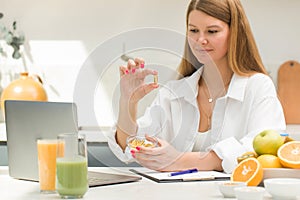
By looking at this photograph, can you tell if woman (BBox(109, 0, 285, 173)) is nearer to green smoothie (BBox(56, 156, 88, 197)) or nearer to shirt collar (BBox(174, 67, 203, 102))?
shirt collar (BBox(174, 67, 203, 102))

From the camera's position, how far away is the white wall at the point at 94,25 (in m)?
3.39

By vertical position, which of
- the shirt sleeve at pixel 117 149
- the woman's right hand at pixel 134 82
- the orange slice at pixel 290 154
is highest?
the woman's right hand at pixel 134 82

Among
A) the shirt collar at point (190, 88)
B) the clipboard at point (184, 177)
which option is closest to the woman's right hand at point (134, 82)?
the clipboard at point (184, 177)

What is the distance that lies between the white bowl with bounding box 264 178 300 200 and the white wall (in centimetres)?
215

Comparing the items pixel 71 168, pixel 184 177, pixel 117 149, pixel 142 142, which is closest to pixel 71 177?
pixel 71 168

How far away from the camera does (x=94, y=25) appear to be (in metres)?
3.49

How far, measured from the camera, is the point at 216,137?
2.17 meters

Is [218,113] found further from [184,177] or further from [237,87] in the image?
[184,177]

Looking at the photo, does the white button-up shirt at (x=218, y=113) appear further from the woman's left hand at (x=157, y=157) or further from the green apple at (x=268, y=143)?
the green apple at (x=268, y=143)

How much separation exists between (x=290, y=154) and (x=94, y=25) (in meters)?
2.21

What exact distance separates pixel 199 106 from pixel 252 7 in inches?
54.0

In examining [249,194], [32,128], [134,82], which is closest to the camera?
[249,194]

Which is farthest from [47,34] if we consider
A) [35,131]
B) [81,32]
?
[35,131]

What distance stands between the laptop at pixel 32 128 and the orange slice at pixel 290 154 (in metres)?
0.40
